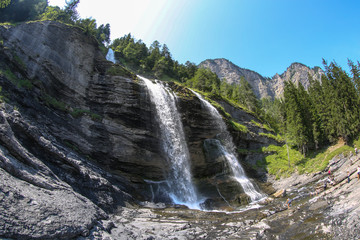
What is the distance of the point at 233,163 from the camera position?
26500 mm

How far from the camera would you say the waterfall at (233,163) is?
75.1 feet

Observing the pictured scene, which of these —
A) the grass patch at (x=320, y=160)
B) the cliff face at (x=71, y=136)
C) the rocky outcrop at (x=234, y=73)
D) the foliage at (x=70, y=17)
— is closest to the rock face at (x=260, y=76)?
the rocky outcrop at (x=234, y=73)

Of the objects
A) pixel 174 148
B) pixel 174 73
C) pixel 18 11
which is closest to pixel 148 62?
pixel 174 73

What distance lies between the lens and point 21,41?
20.5 metres

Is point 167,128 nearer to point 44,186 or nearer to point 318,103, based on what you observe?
point 44,186

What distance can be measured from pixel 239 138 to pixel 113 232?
25190mm

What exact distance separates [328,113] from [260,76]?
165 metres

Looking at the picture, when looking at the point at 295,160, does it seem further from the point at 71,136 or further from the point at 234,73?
the point at 234,73

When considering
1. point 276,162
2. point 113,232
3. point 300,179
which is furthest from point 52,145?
point 276,162

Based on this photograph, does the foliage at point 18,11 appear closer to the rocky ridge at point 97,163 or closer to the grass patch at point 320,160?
the rocky ridge at point 97,163

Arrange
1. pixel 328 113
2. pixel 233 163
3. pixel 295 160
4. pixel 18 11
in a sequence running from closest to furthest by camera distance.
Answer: pixel 233 163
pixel 18 11
pixel 295 160
pixel 328 113

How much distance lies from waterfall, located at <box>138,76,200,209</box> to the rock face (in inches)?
5149

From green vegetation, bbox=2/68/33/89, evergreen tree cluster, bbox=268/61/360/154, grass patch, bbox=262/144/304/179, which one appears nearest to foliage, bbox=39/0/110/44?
green vegetation, bbox=2/68/33/89

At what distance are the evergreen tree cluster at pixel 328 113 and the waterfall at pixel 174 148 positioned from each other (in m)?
17.2
